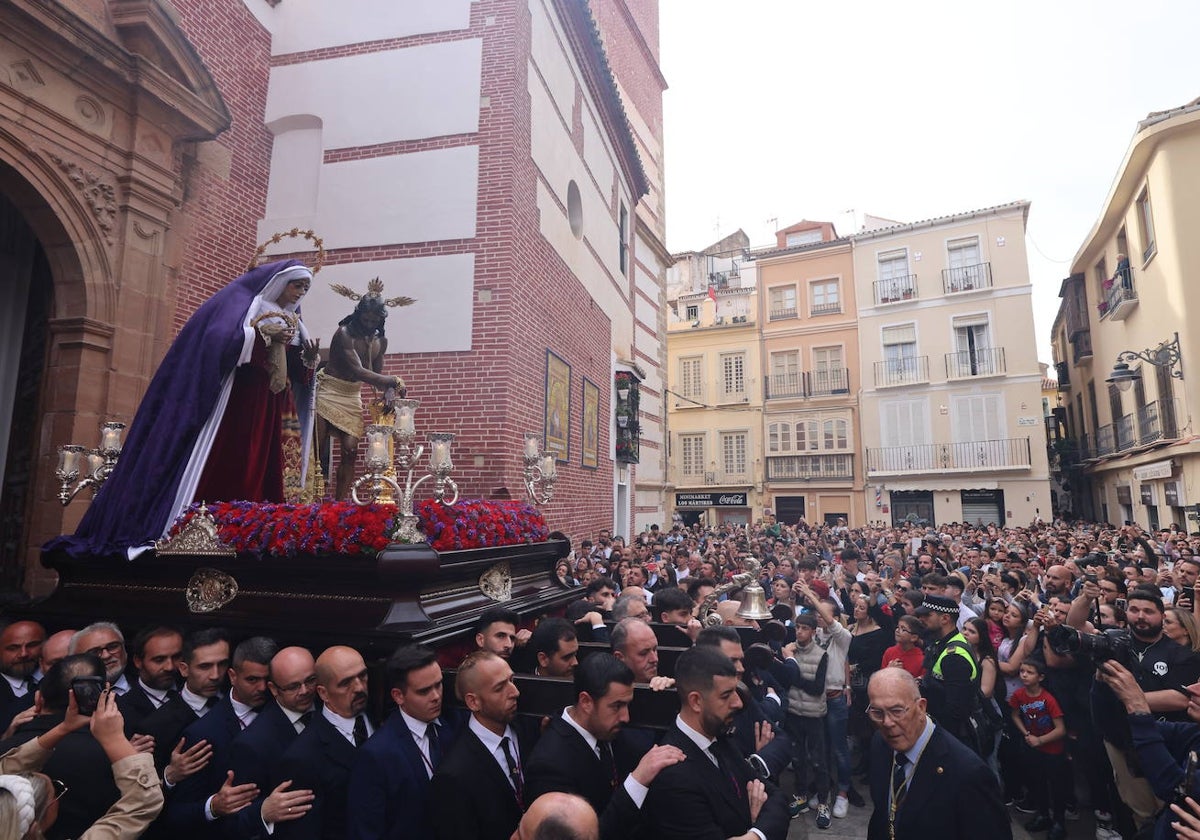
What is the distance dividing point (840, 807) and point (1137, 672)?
243 cm

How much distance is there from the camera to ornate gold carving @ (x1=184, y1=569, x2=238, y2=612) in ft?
14.9

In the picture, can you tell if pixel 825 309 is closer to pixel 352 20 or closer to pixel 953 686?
pixel 352 20

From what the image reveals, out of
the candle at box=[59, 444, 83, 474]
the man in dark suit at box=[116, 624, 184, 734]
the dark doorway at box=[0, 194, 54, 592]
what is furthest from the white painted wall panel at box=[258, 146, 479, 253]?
the man in dark suit at box=[116, 624, 184, 734]

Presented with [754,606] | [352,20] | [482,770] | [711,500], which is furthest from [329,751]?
[711,500]

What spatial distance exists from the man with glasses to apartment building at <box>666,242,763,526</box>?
82.8 ft

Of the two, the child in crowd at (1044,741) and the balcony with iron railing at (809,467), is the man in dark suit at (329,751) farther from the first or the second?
the balcony with iron railing at (809,467)

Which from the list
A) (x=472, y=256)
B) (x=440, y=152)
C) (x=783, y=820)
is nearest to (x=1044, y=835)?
(x=783, y=820)

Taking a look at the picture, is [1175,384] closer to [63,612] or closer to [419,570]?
[419,570]

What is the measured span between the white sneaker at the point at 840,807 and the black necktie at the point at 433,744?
3.86 meters

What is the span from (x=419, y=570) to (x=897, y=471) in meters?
25.6

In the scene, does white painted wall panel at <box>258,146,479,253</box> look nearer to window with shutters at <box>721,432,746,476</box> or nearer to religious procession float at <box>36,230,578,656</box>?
religious procession float at <box>36,230,578,656</box>

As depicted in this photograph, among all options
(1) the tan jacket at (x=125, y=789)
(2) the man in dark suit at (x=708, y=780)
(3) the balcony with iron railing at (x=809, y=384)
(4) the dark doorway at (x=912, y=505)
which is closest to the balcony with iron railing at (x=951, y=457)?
(4) the dark doorway at (x=912, y=505)

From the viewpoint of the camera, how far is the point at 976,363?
25922mm

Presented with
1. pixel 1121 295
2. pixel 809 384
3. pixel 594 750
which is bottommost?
pixel 594 750
